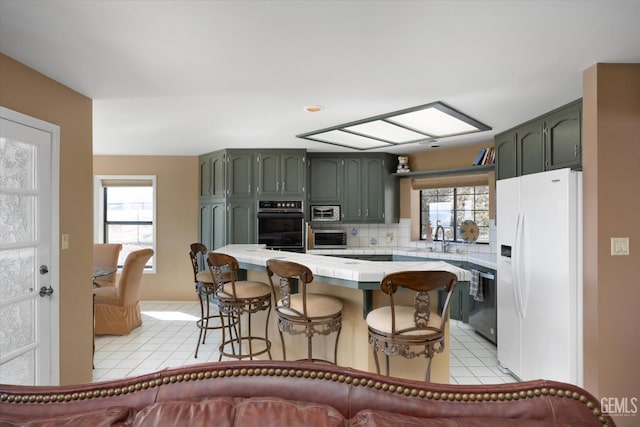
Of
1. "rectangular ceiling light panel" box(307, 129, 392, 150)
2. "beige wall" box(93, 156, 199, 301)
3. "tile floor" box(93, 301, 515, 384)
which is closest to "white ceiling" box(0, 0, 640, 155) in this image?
"rectangular ceiling light panel" box(307, 129, 392, 150)

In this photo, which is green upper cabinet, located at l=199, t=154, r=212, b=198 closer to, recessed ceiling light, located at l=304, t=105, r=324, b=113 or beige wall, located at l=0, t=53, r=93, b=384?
beige wall, located at l=0, t=53, r=93, b=384

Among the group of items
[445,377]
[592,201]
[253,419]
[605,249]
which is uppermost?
[592,201]

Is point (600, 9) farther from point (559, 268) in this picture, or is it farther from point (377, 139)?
point (377, 139)

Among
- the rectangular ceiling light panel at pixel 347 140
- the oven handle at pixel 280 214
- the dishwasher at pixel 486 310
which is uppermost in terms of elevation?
the rectangular ceiling light panel at pixel 347 140

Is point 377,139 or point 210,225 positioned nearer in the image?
point 377,139

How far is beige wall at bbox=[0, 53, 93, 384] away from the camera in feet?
7.36

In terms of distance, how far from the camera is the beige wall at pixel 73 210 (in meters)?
2.24

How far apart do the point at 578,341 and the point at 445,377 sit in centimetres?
89

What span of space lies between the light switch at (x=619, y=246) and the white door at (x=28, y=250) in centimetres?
366

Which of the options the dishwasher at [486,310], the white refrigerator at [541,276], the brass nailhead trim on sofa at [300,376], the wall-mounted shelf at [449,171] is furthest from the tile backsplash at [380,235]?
the brass nailhead trim on sofa at [300,376]

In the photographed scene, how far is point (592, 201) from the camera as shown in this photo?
2023 millimetres

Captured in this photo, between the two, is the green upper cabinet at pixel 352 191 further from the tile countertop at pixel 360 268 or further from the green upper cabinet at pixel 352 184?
the tile countertop at pixel 360 268

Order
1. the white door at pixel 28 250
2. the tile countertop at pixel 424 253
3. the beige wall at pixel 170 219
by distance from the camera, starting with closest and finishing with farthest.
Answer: the white door at pixel 28 250, the tile countertop at pixel 424 253, the beige wall at pixel 170 219

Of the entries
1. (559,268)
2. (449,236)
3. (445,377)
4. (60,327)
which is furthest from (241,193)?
(559,268)
